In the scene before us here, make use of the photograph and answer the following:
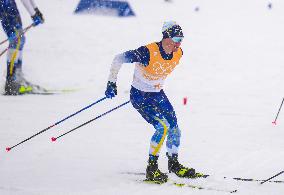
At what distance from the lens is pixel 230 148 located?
6387 millimetres

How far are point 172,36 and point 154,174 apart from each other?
A: 1497 millimetres

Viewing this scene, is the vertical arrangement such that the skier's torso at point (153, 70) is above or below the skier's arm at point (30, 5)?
below

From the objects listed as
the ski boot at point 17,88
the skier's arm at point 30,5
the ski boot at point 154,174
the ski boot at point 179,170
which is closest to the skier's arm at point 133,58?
the ski boot at point 154,174

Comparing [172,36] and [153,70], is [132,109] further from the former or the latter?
[172,36]

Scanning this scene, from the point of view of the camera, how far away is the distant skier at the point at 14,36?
8523mm

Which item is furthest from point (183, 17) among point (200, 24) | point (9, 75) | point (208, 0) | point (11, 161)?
point (11, 161)

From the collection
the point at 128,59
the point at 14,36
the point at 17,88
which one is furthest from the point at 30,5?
the point at 128,59

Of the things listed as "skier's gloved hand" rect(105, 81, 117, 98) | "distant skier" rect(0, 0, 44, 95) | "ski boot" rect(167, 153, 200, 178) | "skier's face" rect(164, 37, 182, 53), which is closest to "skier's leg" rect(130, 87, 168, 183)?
"ski boot" rect(167, 153, 200, 178)

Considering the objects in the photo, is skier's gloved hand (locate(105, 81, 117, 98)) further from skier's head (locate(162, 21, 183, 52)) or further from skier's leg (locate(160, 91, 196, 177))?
skier's head (locate(162, 21, 183, 52))

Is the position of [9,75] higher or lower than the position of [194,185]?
higher

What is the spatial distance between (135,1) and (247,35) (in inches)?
286

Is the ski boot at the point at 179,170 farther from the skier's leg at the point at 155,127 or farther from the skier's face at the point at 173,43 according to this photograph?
the skier's face at the point at 173,43

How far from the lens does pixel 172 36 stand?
4.72m

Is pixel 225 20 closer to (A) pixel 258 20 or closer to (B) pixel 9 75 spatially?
(A) pixel 258 20
